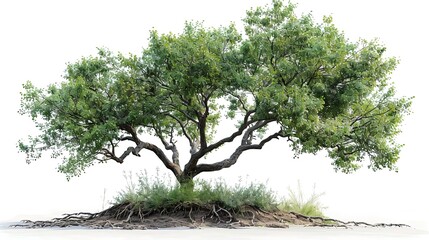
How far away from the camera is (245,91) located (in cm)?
1697

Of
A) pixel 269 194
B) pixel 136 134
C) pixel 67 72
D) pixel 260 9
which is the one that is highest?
pixel 260 9

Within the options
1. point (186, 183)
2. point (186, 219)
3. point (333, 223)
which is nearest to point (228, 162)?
point (186, 183)

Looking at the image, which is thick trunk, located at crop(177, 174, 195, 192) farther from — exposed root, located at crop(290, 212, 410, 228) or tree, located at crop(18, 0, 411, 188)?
exposed root, located at crop(290, 212, 410, 228)

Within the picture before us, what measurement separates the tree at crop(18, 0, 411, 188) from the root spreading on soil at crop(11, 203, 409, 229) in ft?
4.75

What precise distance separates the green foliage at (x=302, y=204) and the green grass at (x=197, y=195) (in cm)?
87

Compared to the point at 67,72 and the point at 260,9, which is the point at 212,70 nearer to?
the point at 260,9

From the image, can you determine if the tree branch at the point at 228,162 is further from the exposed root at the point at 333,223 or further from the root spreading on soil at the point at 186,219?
the exposed root at the point at 333,223

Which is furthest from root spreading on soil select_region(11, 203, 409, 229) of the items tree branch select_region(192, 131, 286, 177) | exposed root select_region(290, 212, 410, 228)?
tree branch select_region(192, 131, 286, 177)

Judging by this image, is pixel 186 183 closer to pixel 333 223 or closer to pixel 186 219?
pixel 186 219

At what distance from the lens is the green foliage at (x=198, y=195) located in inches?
669

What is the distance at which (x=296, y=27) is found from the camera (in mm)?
16406

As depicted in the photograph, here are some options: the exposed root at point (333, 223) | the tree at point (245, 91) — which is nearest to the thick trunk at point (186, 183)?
the tree at point (245, 91)

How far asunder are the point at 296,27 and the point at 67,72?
6702 mm

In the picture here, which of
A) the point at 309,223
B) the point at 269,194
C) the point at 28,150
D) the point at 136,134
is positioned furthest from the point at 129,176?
the point at 309,223
